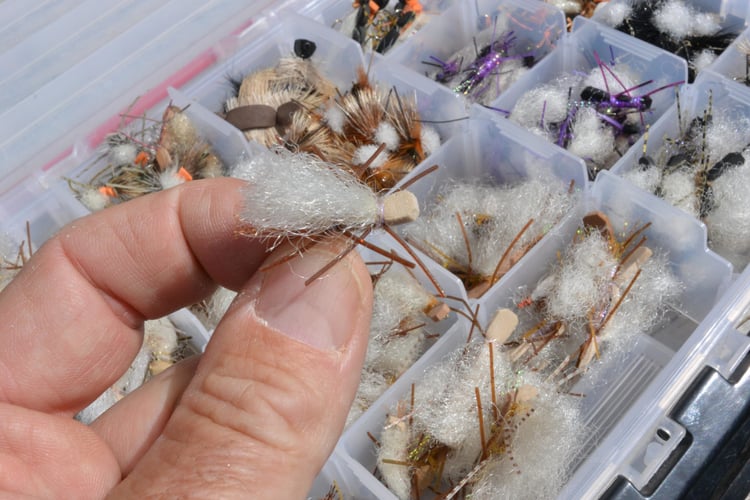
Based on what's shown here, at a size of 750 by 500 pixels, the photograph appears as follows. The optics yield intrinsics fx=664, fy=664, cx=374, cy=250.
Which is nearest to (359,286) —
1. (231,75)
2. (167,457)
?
(167,457)

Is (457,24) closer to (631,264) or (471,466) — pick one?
(631,264)

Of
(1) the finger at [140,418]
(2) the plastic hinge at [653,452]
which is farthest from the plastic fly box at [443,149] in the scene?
(1) the finger at [140,418]

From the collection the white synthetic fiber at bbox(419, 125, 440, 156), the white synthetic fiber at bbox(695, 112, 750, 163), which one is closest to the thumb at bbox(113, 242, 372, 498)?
the white synthetic fiber at bbox(419, 125, 440, 156)

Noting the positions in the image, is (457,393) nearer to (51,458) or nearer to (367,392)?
(367,392)

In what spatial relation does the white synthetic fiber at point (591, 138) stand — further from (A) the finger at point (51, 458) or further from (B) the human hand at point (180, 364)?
(A) the finger at point (51, 458)

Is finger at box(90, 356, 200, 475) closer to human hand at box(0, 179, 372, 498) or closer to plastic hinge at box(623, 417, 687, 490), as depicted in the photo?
human hand at box(0, 179, 372, 498)
